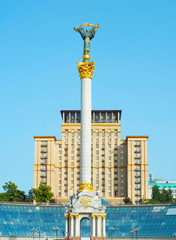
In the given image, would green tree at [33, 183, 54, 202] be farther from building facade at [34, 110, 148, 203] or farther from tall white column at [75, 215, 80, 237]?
tall white column at [75, 215, 80, 237]

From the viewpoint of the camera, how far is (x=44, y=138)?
170 m

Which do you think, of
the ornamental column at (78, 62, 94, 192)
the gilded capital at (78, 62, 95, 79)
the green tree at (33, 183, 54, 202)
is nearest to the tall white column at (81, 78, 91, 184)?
the ornamental column at (78, 62, 94, 192)

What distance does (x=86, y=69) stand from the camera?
91938 millimetres

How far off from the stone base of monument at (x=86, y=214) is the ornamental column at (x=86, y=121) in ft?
6.49

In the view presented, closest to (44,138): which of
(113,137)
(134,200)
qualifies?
(113,137)

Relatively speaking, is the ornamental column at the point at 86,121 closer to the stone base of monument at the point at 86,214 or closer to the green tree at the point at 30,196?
the stone base of monument at the point at 86,214

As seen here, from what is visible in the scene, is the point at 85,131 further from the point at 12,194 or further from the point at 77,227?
the point at 12,194

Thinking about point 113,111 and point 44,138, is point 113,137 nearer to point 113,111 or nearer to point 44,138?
point 113,111

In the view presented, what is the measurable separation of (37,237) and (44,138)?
5952cm

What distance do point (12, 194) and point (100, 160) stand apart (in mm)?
41909

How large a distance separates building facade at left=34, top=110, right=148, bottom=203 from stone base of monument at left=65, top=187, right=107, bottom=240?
83.1 metres

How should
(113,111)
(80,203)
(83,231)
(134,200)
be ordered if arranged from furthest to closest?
1. (113,111)
2. (134,200)
3. (83,231)
4. (80,203)

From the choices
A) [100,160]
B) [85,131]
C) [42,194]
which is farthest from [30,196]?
[85,131]

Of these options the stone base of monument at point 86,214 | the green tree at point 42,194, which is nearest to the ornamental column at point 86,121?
the stone base of monument at point 86,214
